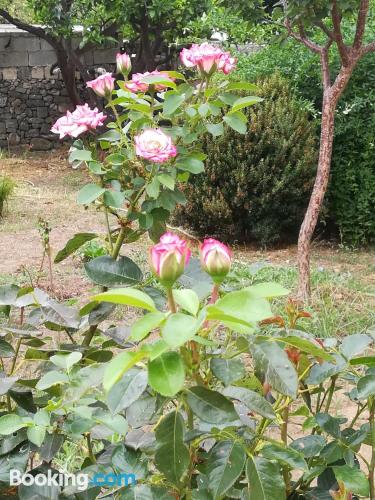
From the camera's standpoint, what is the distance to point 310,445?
3.63 ft

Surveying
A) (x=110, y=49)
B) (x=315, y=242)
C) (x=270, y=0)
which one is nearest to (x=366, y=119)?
(x=315, y=242)

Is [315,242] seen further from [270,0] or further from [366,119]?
[270,0]

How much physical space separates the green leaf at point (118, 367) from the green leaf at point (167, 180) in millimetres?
634

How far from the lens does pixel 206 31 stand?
8.93 metres

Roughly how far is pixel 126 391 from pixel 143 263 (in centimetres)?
418

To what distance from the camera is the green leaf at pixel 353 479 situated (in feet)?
3.37

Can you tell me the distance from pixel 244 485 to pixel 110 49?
10.7m

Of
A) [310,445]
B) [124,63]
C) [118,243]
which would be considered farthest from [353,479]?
[124,63]

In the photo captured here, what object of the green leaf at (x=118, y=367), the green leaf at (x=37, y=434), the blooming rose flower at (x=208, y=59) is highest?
the blooming rose flower at (x=208, y=59)

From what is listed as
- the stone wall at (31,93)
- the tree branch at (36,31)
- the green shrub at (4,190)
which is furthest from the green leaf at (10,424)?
the stone wall at (31,93)

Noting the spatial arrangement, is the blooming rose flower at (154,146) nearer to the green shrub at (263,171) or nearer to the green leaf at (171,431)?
the green leaf at (171,431)

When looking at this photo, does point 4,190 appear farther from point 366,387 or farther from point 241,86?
point 366,387

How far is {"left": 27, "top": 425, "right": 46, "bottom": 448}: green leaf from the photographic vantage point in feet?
3.26

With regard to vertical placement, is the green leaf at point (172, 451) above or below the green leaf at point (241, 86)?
below
